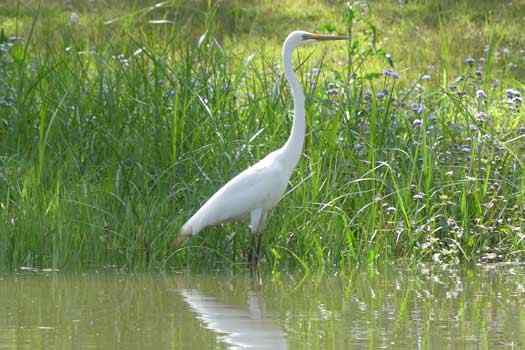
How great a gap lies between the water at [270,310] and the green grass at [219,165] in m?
0.28

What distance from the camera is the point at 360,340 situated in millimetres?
4707

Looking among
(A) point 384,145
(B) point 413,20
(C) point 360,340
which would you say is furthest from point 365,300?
(B) point 413,20

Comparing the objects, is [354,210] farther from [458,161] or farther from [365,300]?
[365,300]

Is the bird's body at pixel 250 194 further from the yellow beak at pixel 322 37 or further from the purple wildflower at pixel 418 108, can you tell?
the purple wildflower at pixel 418 108

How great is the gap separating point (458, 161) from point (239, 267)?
61.2 inches

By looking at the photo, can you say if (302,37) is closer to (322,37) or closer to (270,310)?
(322,37)

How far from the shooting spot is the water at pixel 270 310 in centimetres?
472

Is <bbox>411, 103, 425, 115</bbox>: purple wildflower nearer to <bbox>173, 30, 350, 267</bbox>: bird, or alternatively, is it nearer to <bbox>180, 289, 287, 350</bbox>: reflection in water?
<bbox>173, 30, 350, 267</bbox>: bird

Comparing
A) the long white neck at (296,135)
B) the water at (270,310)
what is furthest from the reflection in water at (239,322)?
the long white neck at (296,135)

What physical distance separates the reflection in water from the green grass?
2.91ft

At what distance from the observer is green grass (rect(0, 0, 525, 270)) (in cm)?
660

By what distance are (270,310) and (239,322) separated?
286mm

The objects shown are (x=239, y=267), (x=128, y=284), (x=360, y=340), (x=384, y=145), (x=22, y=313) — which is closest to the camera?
(x=360, y=340)

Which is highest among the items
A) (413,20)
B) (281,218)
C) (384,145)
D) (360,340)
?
(413,20)
